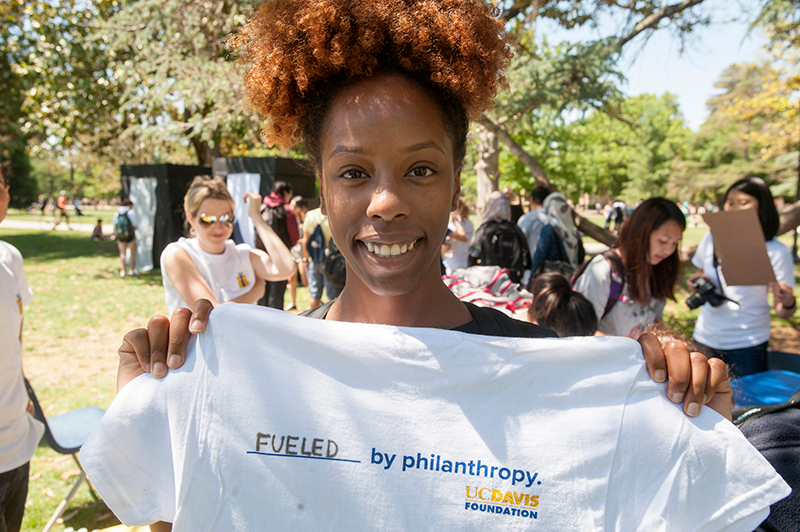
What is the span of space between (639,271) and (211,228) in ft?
9.72

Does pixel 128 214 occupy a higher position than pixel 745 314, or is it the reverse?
pixel 745 314

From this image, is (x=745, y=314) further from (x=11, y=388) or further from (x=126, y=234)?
(x=126, y=234)

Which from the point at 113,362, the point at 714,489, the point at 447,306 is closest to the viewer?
the point at 714,489

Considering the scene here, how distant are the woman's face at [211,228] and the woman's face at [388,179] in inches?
93.6

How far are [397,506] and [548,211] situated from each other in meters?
5.32

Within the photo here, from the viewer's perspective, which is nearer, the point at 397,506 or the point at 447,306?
the point at 397,506

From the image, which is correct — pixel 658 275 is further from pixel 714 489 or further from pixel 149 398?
pixel 149 398

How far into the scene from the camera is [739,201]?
383cm

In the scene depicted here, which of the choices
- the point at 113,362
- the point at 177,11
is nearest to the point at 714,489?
the point at 113,362

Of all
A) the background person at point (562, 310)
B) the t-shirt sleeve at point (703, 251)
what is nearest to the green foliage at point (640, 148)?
the t-shirt sleeve at point (703, 251)

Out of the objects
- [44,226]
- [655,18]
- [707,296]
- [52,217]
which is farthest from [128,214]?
[52,217]

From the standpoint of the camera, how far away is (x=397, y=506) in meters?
1.04

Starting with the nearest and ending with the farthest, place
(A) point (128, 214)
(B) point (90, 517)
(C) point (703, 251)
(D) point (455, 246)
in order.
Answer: (B) point (90, 517) → (C) point (703, 251) → (D) point (455, 246) → (A) point (128, 214)

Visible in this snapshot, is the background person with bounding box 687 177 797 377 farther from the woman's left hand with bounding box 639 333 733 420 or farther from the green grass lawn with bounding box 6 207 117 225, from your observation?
the green grass lawn with bounding box 6 207 117 225
